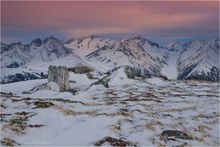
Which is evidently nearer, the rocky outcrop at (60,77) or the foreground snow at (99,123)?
the foreground snow at (99,123)

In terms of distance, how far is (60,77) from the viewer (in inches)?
3878

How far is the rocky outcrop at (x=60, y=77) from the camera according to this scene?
322 feet

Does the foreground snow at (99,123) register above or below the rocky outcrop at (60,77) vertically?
below

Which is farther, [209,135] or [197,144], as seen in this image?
[209,135]

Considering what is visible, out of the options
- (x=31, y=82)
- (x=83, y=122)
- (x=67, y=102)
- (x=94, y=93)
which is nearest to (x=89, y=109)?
(x=67, y=102)

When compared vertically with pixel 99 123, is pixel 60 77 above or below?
above

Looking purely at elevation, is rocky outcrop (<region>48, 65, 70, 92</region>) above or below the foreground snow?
above

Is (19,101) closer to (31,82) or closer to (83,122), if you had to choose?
(83,122)

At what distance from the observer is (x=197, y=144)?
1630 inches

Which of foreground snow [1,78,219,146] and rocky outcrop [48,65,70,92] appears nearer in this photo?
foreground snow [1,78,219,146]

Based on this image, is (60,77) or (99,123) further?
(60,77)

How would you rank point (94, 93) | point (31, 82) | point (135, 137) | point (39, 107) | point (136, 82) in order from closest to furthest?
point (135, 137)
point (39, 107)
point (94, 93)
point (31, 82)
point (136, 82)

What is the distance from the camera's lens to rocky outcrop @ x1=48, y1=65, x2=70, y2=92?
3858 inches

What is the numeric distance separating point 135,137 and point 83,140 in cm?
670
